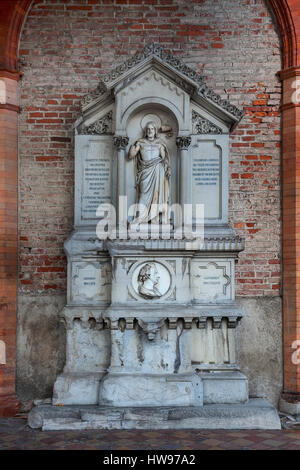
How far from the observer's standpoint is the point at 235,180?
6.92m

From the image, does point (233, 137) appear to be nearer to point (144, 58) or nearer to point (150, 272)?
point (144, 58)

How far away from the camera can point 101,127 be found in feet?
21.4

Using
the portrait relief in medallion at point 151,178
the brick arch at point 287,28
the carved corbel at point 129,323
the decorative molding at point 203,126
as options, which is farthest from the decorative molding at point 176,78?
the carved corbel at point 129,323

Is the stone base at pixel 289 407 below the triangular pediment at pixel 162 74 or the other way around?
below

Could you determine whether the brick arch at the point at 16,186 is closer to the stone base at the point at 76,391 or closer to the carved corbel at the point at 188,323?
the stone base at the point at 76,391

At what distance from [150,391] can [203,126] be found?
3338mm

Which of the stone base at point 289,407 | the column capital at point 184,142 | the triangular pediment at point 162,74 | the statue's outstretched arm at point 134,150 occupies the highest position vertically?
the triangular pediment at point 162,74

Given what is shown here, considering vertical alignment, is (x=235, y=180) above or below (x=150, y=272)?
above

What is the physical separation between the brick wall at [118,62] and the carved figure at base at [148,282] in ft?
4.40

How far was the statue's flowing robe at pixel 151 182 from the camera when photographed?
6.29 metres

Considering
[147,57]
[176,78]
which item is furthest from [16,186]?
[176,78]

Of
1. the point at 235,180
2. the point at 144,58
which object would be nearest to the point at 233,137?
the point at 235,180

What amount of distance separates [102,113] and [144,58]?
34.2 inches

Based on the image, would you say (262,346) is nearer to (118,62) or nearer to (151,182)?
(151,182)
